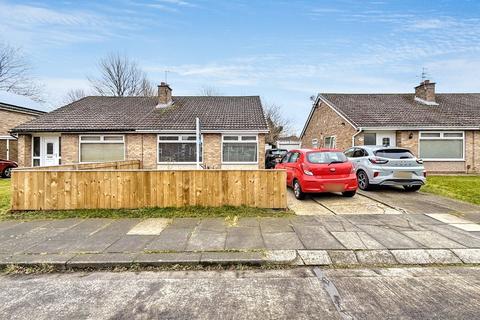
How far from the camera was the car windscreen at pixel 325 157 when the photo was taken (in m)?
7.33

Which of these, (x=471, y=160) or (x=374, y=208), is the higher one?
(x=471, y=160)

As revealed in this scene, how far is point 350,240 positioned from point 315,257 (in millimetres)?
991

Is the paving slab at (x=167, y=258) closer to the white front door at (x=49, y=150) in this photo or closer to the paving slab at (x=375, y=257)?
the paving slab at (x=375, y=257)

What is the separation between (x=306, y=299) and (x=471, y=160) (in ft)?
57.1

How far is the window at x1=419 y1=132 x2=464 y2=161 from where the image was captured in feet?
48.3

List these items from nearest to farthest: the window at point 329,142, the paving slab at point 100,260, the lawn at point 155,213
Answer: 1. the paving slab at point 100,260
2. the lawn at point 155,213
3. the window at point 329,142

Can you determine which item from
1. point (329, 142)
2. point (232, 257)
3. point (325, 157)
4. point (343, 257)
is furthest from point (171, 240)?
point (329, 142)

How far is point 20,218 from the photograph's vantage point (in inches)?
230

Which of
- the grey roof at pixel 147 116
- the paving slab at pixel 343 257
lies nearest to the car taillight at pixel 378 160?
the paving slab at pixel 343 257

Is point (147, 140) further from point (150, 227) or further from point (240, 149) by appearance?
point (150, 227)

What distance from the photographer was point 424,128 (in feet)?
47.2

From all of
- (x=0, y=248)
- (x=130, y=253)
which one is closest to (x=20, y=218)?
(x=0, y=248)

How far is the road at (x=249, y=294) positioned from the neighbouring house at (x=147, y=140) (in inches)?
411

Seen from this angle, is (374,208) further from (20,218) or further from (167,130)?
(167,130)
